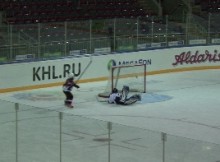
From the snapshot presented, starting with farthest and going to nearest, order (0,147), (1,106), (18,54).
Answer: (18,54) → (1,106) → (0,147)

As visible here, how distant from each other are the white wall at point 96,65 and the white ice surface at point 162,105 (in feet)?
1.18

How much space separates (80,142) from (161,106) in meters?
9.65

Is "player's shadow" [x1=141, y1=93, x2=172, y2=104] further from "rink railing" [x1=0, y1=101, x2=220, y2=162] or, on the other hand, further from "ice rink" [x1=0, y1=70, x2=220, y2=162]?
"rink railing" [x1=0, y1=101, x2=220, y2=162]

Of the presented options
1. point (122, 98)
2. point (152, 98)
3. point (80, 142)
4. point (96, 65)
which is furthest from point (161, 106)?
point (80, 142)

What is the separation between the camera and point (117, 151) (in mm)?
8039

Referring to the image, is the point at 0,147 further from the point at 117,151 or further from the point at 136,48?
the point at 136,48

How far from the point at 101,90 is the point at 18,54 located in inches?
117

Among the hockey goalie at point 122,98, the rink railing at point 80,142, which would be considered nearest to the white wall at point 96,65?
the hockey goalie at point 122,98

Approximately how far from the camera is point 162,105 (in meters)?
18.1

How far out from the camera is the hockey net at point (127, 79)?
65.6 ft

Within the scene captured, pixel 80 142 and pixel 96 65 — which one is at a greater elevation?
pixel 96 65

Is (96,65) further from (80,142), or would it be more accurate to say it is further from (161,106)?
(80,142)

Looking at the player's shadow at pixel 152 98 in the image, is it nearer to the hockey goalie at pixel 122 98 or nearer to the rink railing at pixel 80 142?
the hockey goalie at pixel 122 98

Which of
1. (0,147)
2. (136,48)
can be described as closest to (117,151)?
(0,147)
